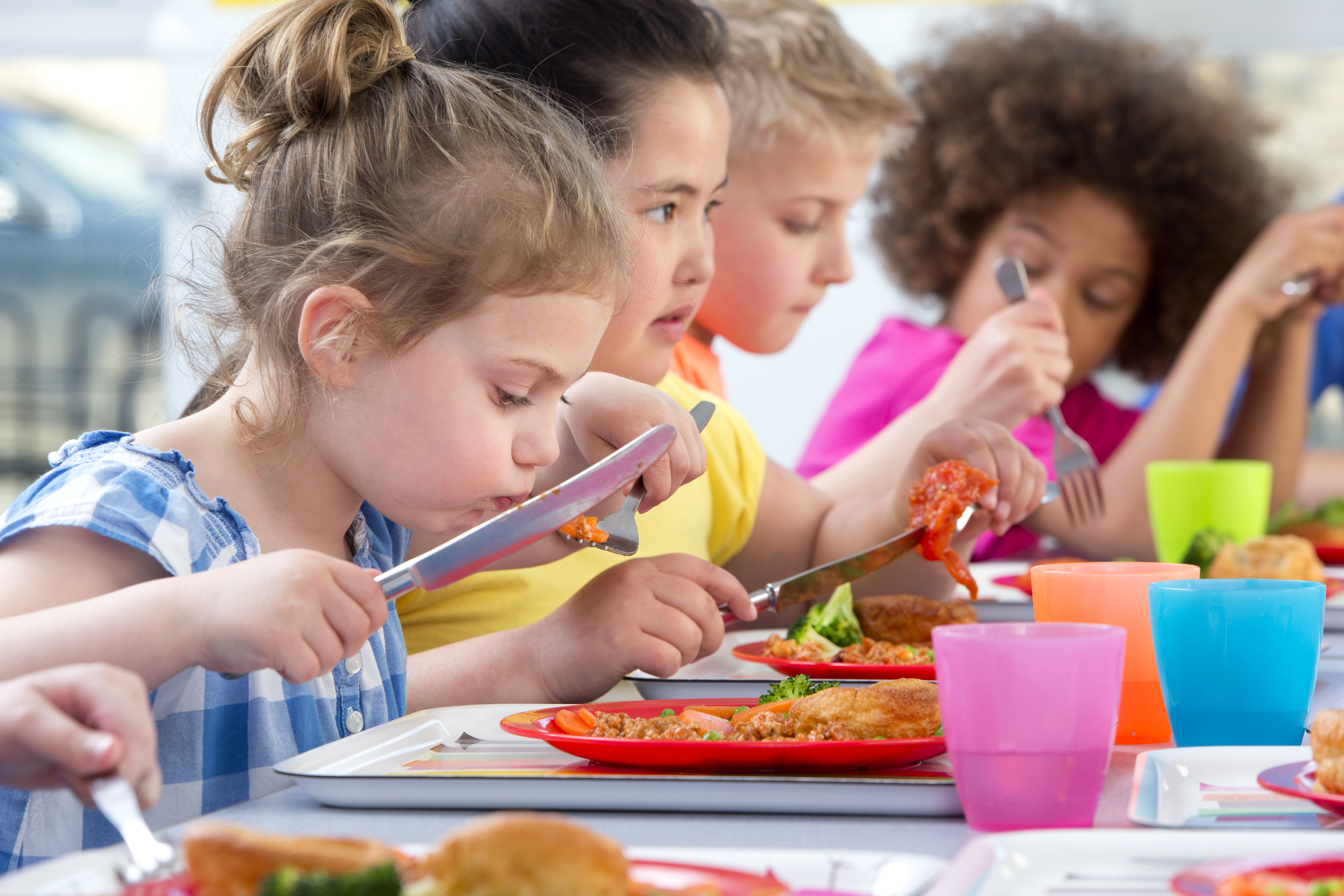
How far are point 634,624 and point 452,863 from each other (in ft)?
2.20

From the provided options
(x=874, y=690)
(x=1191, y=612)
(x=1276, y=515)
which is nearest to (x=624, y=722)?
(x=874, y=690)

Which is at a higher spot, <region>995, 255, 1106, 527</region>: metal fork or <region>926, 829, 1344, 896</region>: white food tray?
<region>995, 255, 1106, 527</region>: metal fork

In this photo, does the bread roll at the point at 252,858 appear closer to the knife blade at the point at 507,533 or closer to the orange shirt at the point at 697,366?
→ the knife blade at the point at 507,533

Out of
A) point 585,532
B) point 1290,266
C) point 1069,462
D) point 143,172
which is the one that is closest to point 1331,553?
point 1069,462

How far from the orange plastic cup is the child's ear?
2.06 feet

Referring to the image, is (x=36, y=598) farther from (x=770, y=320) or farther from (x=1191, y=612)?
(x=770, y=320)

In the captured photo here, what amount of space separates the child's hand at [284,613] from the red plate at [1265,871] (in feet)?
1.64

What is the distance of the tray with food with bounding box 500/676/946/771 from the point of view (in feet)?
2.53

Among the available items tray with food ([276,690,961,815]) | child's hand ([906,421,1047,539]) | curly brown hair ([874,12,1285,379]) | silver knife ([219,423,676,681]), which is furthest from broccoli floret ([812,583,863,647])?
curly brown hair ([874,12,1285,379])

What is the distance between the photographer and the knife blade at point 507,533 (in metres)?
0.85

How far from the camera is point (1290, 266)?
2.69m

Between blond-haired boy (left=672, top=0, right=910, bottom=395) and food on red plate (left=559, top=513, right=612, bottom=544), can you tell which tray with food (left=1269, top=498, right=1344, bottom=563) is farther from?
food on red plate (left=559, top=513, right=612, bottom=544)

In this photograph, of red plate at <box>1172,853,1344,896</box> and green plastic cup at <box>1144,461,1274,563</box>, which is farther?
green plastic cup at <box>1144,461,1274,563</box>

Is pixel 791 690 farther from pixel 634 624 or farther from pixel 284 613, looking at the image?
pixel 284 613
